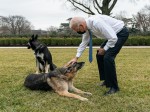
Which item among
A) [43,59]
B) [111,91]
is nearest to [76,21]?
[111,91]

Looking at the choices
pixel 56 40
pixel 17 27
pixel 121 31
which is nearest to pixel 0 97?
pixel 121 31

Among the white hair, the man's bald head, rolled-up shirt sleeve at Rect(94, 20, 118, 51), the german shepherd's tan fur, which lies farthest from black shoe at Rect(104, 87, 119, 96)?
the white hair

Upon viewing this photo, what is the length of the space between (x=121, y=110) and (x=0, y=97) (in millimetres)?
2317

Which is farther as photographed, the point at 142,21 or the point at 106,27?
the point at 142,21

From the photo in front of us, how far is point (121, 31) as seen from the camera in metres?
6.31

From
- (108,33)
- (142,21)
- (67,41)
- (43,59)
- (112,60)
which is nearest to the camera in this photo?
(108,33)

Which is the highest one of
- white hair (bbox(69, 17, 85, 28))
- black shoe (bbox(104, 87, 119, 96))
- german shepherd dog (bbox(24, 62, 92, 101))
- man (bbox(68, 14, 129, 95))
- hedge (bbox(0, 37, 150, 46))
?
white hair (bbox(69, 17, 85, 28))

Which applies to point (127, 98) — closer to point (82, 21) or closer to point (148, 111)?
point (148, 111)

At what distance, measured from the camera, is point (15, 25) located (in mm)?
69875

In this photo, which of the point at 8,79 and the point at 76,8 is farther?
the point at 76,8

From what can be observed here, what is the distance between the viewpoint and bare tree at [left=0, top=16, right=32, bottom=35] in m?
69.3

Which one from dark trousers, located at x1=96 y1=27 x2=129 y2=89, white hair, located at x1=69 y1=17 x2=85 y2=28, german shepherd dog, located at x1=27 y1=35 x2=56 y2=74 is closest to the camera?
white hair, located at x1=69 y1=17 x2=85 y2=28

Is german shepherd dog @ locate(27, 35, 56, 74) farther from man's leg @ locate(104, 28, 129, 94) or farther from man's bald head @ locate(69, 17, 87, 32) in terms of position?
man's bald head @ locate(69, 17, 87, 32)

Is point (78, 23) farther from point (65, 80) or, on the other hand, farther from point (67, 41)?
point (67, 41)
